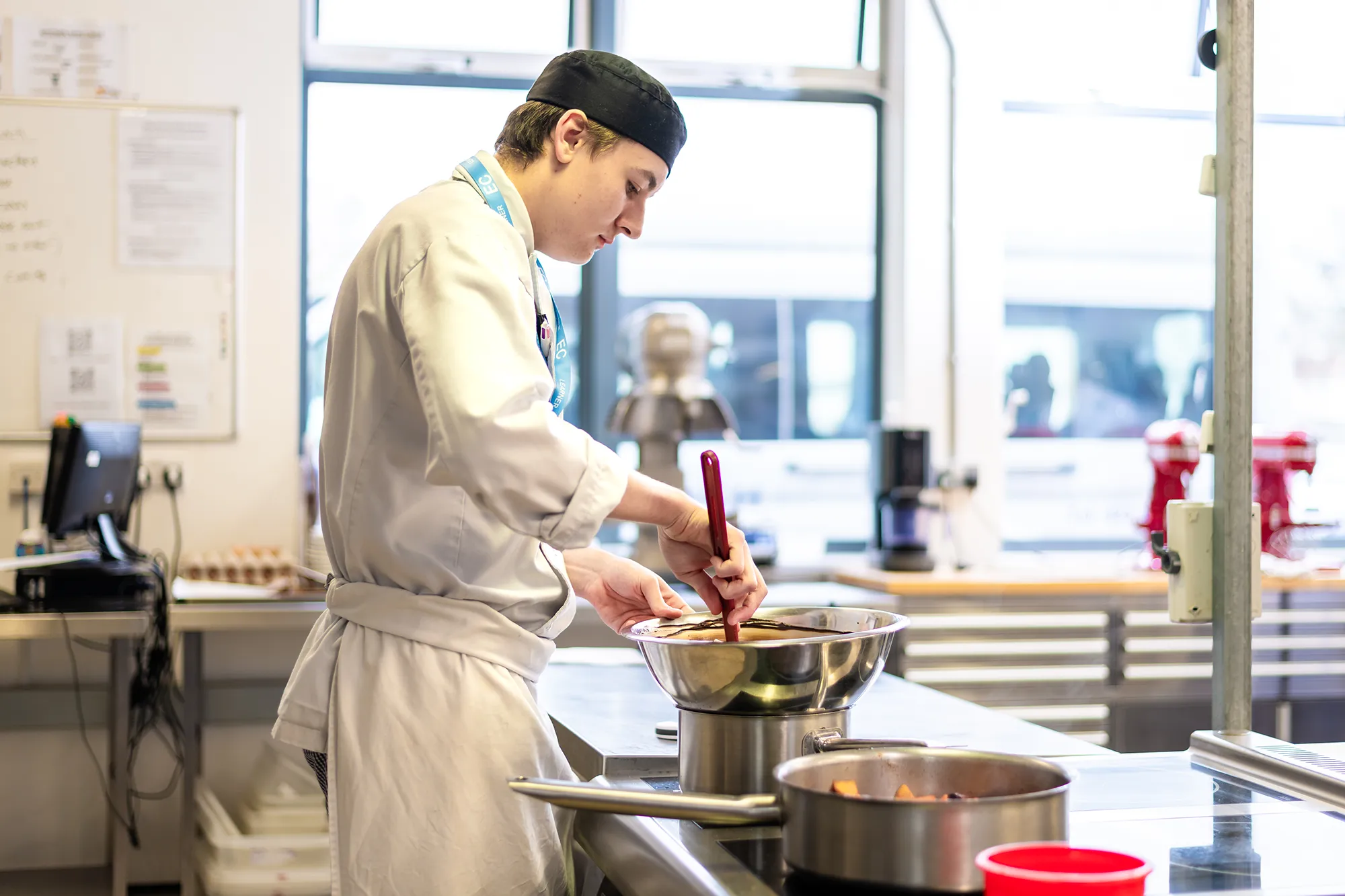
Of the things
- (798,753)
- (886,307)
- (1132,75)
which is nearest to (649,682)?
(798,753)

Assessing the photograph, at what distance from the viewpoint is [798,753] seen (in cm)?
116

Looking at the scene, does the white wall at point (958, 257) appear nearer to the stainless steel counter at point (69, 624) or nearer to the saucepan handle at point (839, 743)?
the stainless steel counter at point (69, 624)

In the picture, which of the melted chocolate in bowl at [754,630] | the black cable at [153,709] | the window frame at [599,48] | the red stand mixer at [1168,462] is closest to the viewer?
the melted chocolate in bowl at [754,630]

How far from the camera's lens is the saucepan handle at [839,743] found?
1086 millimetres

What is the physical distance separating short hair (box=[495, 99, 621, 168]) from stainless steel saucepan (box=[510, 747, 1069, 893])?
2.33 feet

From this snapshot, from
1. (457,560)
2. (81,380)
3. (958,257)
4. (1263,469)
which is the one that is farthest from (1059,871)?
(958,257)

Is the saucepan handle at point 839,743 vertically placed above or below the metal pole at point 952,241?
below

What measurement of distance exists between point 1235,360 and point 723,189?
3.10 metres

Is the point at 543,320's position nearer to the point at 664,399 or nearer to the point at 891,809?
the point at 891,809

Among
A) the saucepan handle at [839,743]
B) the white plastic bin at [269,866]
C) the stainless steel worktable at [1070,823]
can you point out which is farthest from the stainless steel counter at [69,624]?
the saucepan handle at [839,743]

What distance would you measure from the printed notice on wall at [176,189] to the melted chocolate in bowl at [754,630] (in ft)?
9.61

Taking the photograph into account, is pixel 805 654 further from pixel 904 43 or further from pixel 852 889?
pixel 904 43

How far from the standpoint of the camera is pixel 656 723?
5.24 ft

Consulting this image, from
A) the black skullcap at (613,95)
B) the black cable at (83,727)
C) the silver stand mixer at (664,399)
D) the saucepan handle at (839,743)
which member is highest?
the black skullcap at (613,95)
